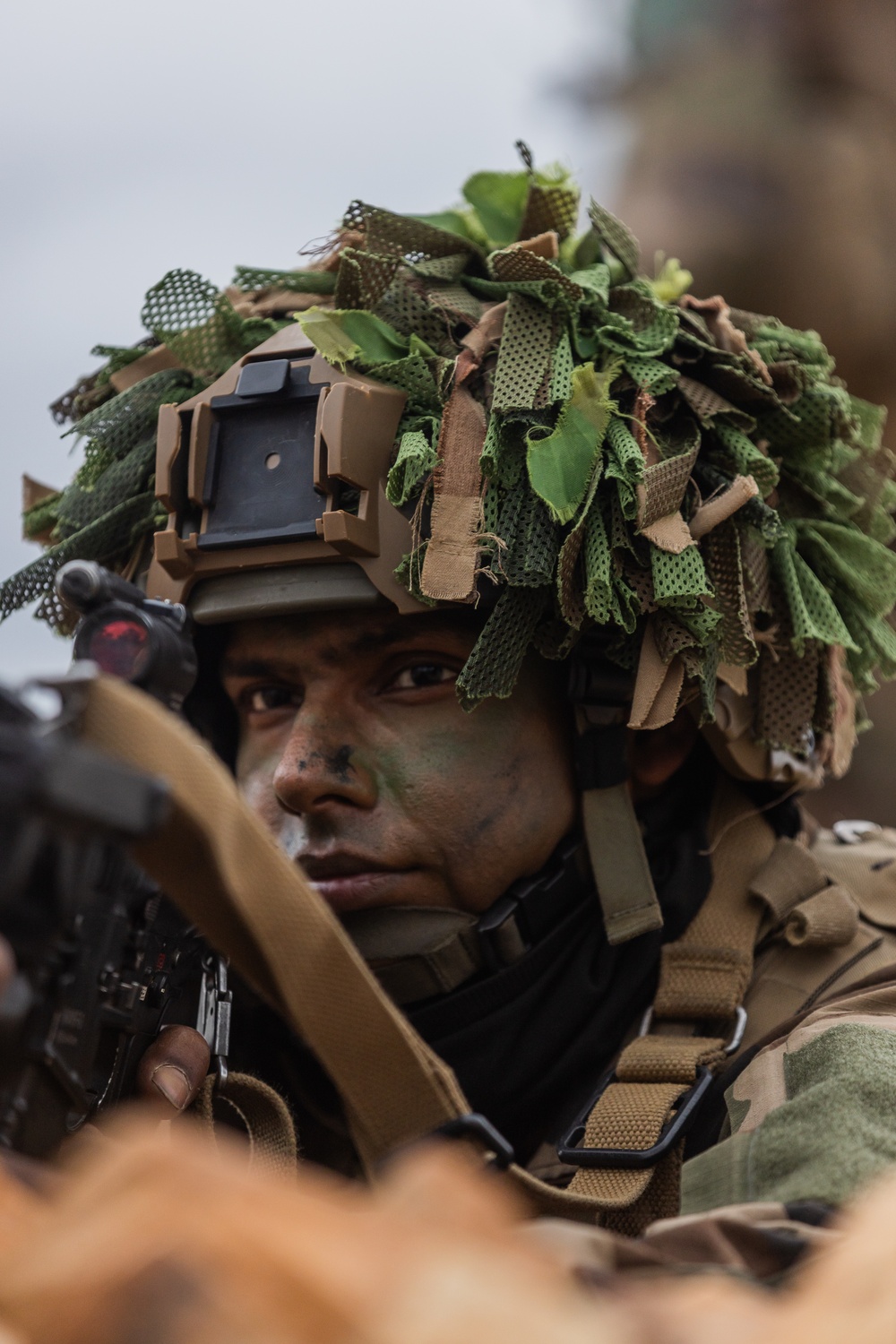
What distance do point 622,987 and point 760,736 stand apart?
48 cm

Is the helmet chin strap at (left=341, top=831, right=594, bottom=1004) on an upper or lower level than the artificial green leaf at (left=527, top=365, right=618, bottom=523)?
lower

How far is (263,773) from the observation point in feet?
7.73

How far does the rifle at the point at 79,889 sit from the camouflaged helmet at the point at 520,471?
2.20ft

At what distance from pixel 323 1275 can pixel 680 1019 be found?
5.04ft

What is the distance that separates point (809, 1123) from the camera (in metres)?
1.58

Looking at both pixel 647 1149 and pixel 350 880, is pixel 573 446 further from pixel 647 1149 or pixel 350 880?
pixel 647 1149

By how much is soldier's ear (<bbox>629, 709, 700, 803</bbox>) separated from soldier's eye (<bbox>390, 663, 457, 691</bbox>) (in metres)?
0.39

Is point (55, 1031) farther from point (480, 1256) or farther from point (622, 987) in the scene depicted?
point (622, 987)

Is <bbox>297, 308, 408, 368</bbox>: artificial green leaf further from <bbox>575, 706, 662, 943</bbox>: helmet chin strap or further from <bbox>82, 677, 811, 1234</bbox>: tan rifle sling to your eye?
<bbox>82, 677, 811, 1234</bbox>: tan rifle sling

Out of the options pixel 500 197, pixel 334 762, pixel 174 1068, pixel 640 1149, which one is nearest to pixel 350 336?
pixel 500 197

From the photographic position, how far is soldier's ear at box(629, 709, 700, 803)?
2.53 m

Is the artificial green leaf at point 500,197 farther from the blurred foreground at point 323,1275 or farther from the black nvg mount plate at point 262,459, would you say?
the blurred foreground at point 323,1275

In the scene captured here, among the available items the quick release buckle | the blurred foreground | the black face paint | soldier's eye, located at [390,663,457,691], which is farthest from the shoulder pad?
the blurred foreground

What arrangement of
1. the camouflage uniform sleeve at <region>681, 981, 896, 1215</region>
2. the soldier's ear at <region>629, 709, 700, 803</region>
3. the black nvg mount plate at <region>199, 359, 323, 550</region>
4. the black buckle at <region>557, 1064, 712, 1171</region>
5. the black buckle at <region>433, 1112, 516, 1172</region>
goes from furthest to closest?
the soldier's ear at <region>629, 709, 700, 803</region>, the black nvg mount plate at <region>199, 359, 323, 550</region>, the black buckle at <region>557, 1064, 712, 1171</region>, the camouflage uniform sleeve at <region>681, 981, 896, 1215</region>, the black buckle at <region>433, 1112, 516, 1172</region>
